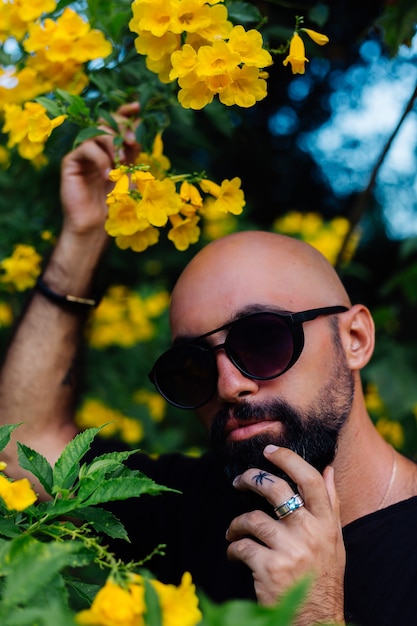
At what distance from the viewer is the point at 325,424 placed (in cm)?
172

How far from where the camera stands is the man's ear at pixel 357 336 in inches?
75.4

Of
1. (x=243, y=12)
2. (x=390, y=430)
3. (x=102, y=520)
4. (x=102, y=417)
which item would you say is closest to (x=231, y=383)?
(x=102, y=520)

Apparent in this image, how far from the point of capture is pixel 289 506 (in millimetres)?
1463

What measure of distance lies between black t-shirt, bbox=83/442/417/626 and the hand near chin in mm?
161

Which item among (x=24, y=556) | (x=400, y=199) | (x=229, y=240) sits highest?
(x=24, y=556)

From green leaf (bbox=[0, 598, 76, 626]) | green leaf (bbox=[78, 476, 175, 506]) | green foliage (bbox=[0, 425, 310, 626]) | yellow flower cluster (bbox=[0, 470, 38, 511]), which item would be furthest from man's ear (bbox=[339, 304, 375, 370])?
green leaf (bbox=[0, 598, 76, 626])

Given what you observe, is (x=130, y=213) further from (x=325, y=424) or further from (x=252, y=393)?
(x=325, y=424)

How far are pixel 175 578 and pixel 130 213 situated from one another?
41.0 inches

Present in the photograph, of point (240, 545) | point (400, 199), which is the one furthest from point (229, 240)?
point (400, 199)

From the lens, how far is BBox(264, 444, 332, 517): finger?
57.7 inches

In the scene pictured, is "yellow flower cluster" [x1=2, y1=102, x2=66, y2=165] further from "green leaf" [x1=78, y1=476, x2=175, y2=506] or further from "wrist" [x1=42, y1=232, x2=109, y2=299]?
"green leaf" [x1=78, y1=476, x2=175, y2=506]

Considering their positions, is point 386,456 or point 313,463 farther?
point 386,456

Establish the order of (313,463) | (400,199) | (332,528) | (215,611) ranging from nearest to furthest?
1. (215,611)
2. (332,528)
3. (313,463)
4. (400,199)

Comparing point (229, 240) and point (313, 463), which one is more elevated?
point (229, 240)
